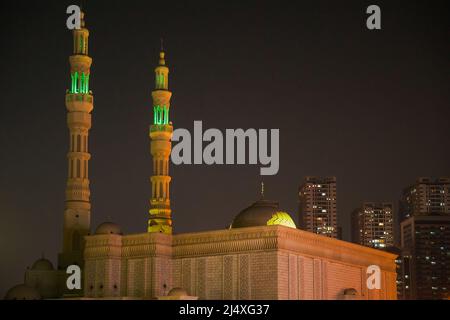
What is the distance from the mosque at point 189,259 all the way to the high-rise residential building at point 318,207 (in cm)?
3859

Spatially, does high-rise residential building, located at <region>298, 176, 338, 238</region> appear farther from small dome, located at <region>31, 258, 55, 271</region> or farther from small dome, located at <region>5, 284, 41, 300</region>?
small dome, located at <region>5, 284, 41, 300</region>

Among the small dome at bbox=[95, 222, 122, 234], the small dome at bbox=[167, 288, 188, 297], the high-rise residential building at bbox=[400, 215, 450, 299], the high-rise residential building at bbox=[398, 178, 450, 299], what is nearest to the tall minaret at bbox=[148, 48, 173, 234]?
the small dome at bbox=[95, 222, 122, 234]

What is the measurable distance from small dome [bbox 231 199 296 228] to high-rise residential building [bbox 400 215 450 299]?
41.6 m

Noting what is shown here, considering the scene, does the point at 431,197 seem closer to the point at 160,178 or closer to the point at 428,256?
the point at 428,256

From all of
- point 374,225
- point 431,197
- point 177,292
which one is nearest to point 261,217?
point 177,292

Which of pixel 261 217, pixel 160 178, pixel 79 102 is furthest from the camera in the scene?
pixel 160 178

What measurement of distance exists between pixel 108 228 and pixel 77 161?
→ 5.84 m

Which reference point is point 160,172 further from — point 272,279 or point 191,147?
point 272,279

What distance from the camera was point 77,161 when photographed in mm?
48094
